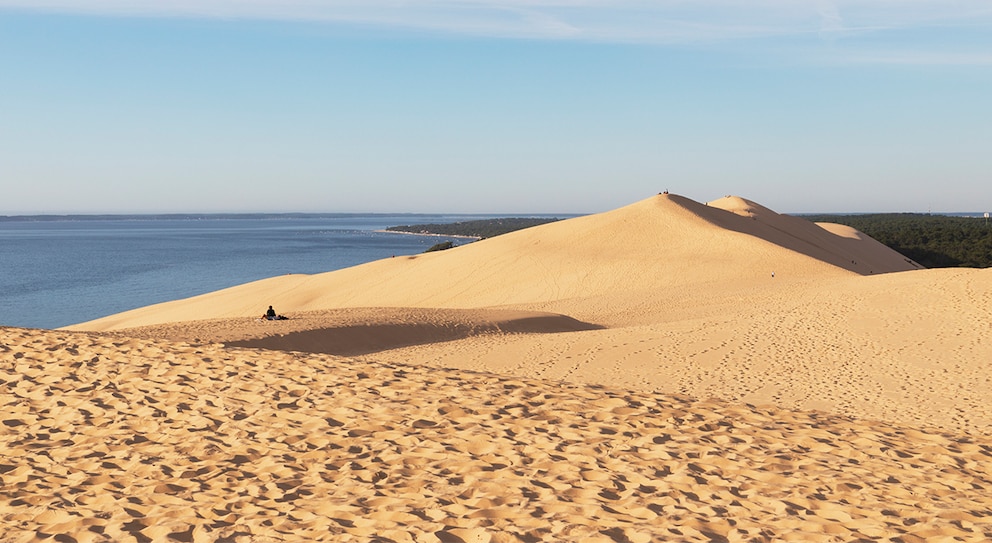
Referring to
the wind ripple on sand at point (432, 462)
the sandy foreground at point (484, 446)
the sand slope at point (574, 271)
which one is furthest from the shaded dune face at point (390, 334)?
the wind ripple on sand at point (432, 462)

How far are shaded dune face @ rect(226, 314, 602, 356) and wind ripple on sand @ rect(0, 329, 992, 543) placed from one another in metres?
8.38

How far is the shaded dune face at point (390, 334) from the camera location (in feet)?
61.2

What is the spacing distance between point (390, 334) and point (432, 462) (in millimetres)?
13939

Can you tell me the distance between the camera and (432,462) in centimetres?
706

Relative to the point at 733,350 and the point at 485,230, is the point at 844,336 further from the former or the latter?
the point at 485,230

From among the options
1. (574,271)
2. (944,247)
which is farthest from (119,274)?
(944,247)

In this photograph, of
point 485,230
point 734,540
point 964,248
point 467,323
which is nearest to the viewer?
point 734,540

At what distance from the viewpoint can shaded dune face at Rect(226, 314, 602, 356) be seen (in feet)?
61.2

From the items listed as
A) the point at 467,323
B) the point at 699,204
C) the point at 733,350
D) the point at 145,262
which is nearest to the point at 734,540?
the point at 733,350

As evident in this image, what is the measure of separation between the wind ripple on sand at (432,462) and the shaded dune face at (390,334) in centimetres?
838

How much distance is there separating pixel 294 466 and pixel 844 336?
15.9 metres

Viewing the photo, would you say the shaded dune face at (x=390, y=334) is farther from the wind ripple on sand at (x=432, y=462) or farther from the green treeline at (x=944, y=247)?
the green treeline at (x=944, y=247)

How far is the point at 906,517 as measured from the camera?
6.04 meters

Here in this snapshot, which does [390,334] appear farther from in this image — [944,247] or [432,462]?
[944,247]
